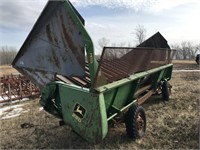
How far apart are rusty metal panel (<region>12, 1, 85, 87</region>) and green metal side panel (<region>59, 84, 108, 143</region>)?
0.49 meters

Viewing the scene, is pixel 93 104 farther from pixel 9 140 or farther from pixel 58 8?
pixel 9 140

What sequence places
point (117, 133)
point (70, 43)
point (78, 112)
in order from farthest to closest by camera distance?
point (117, 133)
point (70, 43)
point (78, 112)

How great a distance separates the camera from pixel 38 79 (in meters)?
4.89

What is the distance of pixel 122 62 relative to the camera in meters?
4.90

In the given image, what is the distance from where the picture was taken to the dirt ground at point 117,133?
4.36m

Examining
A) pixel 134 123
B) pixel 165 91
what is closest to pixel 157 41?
pixel 165 91

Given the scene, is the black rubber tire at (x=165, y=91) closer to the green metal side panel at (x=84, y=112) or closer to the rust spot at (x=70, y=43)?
the rust spot at (x=70, y=43)

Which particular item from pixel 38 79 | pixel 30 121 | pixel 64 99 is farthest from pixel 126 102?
pixel 30 121

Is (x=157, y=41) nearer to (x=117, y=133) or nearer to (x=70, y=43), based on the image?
(x=117, y=133)

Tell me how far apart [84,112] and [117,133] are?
129cm

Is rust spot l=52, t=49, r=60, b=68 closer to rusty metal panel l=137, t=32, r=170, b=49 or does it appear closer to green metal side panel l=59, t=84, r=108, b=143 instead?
green metal side panel l=59, t=84, r=108, b=143

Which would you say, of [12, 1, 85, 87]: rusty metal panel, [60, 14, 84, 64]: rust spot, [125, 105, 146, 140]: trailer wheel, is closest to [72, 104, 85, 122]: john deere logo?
[12, 1, 85, 87]: rusty metal panel

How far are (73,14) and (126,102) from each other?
1989mm

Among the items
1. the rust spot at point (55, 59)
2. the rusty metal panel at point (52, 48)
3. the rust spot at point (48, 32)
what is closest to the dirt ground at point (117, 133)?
the rusty metal panel at point (52, 48)
